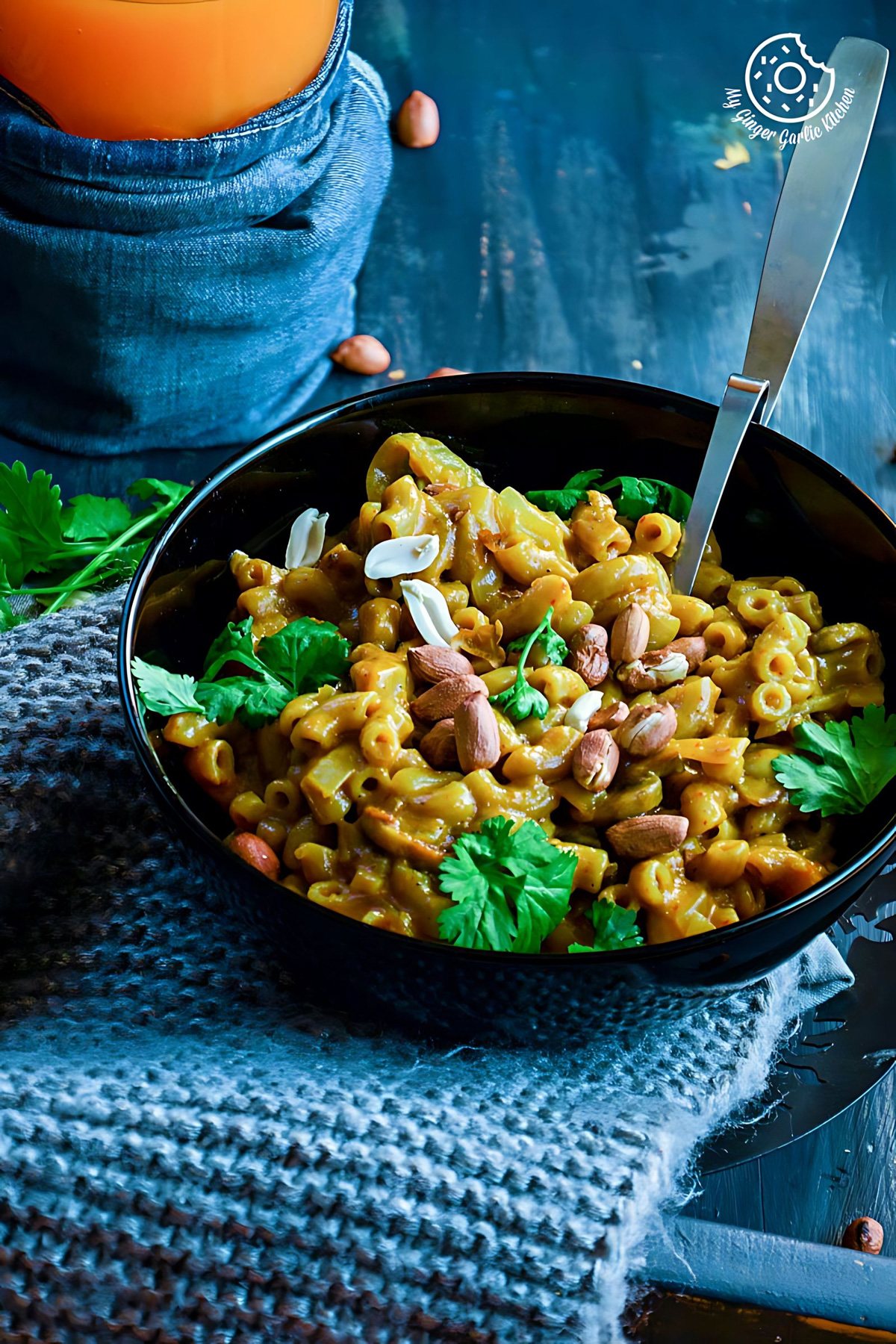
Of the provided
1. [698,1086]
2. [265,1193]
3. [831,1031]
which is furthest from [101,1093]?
[831,1031]

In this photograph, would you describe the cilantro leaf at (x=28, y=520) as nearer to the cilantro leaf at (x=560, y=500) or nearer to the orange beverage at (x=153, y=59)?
the orange beverage at (x=153, y=59)

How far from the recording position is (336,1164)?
0.99 metres

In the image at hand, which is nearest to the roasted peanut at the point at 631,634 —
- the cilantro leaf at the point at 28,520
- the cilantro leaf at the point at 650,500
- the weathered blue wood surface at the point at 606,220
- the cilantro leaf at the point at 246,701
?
the cilantro leaf at the point at 650,500

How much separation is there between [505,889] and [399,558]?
0.39 meters

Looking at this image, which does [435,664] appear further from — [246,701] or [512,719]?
[246,701]

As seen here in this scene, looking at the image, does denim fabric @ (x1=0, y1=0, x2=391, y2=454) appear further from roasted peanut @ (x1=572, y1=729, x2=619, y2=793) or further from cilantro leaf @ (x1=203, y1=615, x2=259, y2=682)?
roasted peanut @ (x1=572, y1=729, x2=619, y2=793)

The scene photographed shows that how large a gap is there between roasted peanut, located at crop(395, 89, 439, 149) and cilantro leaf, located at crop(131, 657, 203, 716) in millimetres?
1606

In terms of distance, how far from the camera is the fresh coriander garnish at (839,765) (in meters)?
1.16

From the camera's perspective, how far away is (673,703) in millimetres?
1214

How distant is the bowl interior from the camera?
4.31 feet

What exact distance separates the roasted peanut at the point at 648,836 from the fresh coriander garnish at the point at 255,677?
1.07ft

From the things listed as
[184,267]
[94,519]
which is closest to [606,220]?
[184,267]

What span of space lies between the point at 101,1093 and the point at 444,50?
2310 millimetres

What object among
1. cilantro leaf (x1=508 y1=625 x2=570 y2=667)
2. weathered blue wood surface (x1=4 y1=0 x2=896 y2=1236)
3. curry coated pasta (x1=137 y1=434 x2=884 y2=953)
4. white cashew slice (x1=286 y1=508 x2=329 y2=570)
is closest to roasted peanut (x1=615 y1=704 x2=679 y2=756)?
curry coated pasta (x1=137 y1=434 x2=884 y2=953)
